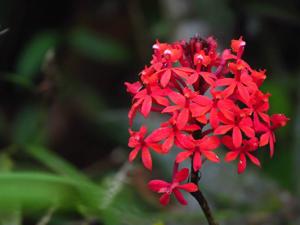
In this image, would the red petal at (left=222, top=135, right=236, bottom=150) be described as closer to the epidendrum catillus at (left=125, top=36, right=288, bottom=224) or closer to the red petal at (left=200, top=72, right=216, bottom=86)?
the epidendrum catillus at (left=125, top=36, right=288, bottom=224)

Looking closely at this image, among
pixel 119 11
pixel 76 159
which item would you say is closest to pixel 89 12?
pixel 119 11

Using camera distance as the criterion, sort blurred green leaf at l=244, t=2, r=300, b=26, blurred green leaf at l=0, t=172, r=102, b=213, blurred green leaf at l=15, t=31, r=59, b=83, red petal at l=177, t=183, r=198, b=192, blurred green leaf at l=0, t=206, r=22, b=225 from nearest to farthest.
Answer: red petal at l=177, t=183, r=198, b=192 < blurred green leaf at l=0, t=172, r=102, b=213 < blurred green leaf at l=0, t=206, r=22, b=225 < blurred green leaf at l=244, t=2, r=300, b=26 < blurred green leaf at l=15, t=31, r=59, b=83

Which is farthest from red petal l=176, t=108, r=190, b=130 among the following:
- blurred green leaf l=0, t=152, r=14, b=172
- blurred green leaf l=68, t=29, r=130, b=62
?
blurred green leaf l=68, t=29, r=130, b=62

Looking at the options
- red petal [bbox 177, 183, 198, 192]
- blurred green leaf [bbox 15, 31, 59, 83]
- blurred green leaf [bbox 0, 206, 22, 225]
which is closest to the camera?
red petal [bbox 177, 183, 198, 192]

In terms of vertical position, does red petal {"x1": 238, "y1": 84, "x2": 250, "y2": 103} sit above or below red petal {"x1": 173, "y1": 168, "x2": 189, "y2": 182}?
above

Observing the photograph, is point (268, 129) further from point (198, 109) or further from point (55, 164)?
point (55, 164)

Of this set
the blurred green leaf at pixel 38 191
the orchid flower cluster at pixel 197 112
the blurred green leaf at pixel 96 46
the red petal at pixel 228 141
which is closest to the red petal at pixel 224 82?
the orchid flower cluster at pixel 197 112

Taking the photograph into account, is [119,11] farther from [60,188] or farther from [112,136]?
[60,188]
